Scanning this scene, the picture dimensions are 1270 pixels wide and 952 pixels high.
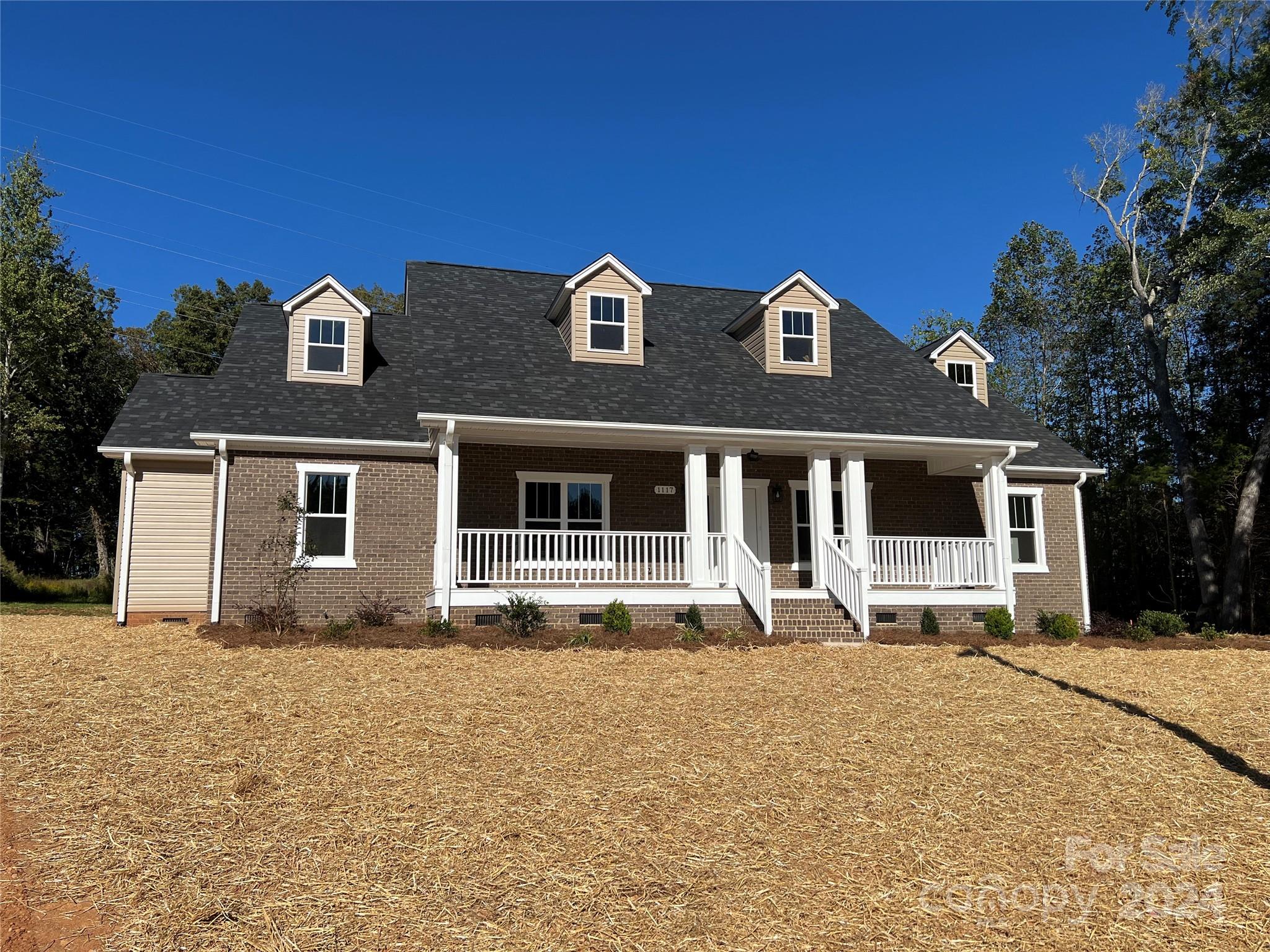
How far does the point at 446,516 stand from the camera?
1470 centimetres

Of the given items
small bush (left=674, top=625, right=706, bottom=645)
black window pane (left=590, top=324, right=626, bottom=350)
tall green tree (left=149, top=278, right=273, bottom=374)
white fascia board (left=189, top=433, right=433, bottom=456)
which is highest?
tall green tree (left=149, top=278, right=273, bottom=374)

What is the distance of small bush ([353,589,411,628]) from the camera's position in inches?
573

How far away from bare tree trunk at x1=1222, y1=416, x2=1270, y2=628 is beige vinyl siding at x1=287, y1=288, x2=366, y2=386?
21.4m

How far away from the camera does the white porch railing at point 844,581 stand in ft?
49.9

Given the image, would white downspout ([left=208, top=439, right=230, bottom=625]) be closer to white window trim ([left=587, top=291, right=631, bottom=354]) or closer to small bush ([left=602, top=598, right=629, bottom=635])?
small bush ([left=602, top=598, right=629, bottom=635])

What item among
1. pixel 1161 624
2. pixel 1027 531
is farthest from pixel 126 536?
pixel 1161 624

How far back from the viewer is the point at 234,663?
11172 millimetres

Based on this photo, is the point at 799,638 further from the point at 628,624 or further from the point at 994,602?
the point at 994,602

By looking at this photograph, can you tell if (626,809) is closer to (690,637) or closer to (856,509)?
(690,637)

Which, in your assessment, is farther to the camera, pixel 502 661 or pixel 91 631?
pixel 91 631

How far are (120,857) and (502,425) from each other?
10.0 meters

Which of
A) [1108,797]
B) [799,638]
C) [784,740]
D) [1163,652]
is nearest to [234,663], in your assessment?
[784,740]

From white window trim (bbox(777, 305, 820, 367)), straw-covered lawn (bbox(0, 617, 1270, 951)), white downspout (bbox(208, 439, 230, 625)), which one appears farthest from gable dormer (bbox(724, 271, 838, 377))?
white downspout (bbox(208, 439, 230, 625))

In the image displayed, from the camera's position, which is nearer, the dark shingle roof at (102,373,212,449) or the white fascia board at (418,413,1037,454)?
the white fascia board at (418,413,1037,454)
